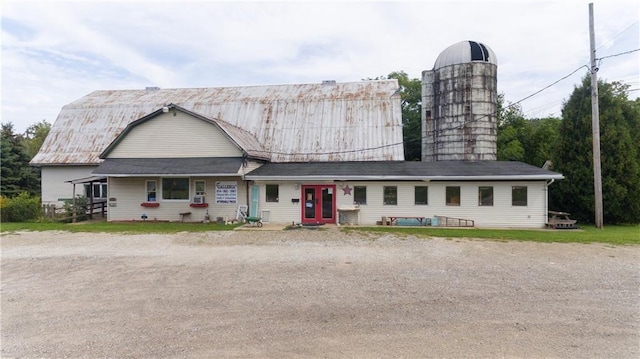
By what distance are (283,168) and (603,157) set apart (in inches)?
634

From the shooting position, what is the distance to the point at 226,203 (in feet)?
60.3

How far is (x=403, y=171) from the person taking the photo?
17.8 m

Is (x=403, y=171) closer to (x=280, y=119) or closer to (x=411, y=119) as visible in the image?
(x=280, y=119)

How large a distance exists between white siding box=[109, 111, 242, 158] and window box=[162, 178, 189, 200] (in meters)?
1.50

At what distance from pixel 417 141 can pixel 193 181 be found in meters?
18.0

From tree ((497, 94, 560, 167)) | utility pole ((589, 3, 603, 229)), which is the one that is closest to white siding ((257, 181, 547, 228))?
utility pole ((589, 3, 603, 229))

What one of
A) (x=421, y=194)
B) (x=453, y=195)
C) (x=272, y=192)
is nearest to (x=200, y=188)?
(x=272, y=192)

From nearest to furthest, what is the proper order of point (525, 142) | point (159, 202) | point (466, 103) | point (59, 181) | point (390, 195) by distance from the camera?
point (390, 195) → point (159, 202) → point (466, 103) → point (59, 181) → point (525, 142)

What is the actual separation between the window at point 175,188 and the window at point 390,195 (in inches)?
402

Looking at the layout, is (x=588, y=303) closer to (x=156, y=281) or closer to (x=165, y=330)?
(x=165, y=330)

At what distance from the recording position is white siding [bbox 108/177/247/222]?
18.4 meters

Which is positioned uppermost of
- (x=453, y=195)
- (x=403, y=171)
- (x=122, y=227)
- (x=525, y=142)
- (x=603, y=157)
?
(x=525, y=142)

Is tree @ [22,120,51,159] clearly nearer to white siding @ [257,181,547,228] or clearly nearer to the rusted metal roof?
the rusted metal roof

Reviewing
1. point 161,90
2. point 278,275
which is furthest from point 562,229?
point 161,90
